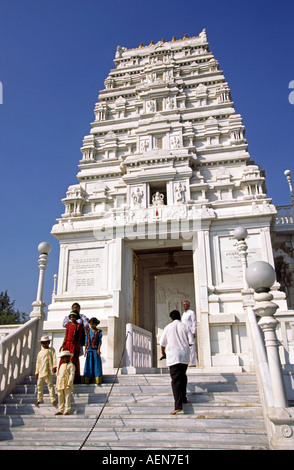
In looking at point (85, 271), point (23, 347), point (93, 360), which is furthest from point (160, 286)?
point (93, 360)

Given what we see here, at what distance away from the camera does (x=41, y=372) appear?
24.0ft

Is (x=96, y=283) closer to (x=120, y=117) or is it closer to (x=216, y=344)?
(x=216, y=344)

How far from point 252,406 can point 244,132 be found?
12.9m

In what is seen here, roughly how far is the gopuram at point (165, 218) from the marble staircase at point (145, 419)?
3127 millimetres

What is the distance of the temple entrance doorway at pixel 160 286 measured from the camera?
1563cm

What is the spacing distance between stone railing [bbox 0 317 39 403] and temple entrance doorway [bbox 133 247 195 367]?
6112mm

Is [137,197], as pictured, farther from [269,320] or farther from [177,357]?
[269,320]

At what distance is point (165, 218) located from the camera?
13344 millimetres

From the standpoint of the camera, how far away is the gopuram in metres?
12.0

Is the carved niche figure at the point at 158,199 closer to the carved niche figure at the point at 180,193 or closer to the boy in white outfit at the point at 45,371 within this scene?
the carved niche figure at the point at 180,193

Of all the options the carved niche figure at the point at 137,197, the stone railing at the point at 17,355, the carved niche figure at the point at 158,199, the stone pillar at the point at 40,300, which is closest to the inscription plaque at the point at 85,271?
the carved niche figure at the point at 137,197

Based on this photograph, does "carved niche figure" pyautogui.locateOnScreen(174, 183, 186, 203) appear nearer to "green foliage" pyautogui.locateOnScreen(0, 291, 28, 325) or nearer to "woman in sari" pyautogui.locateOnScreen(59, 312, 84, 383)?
"woman in sari" pyautogui.locateOnScreen(59, 312, 84, 383)

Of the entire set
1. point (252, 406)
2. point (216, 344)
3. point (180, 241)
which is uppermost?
point (180, 241)
